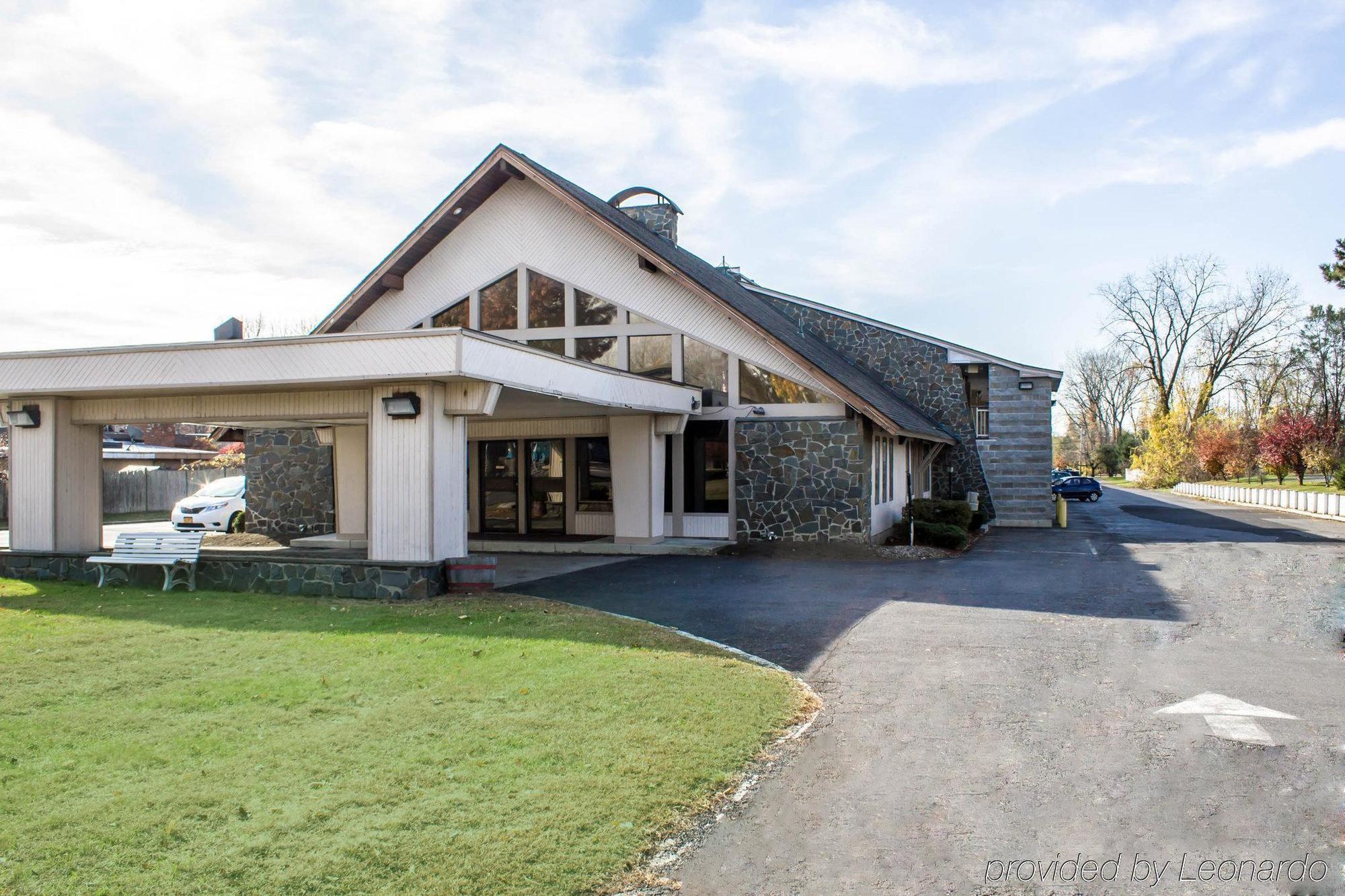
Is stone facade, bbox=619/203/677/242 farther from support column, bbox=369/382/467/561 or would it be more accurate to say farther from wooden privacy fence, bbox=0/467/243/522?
wooden privacy fence, bbox=0/467/243/522

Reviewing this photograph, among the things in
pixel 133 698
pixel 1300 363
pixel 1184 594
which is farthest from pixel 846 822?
pixel 1300 363

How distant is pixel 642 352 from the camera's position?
19.1 meters

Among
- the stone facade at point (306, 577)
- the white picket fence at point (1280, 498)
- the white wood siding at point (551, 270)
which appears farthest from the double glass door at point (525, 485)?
the white picket fence at point (1280, 498)

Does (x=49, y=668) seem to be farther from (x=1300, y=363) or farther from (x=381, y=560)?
(x=1300, y=363)

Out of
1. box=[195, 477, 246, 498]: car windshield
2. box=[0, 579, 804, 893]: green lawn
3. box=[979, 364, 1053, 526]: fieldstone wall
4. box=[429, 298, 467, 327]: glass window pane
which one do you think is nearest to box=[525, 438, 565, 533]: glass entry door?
box=[429, 298, 467, 327]: glass window pane

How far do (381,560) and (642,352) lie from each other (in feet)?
27.6

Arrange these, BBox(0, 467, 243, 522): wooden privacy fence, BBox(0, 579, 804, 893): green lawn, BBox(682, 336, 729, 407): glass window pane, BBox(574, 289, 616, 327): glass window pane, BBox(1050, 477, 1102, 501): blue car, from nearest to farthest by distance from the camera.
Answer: BBox(0, 579, 804, 893): green lawn < BBox(682, 336, 729, 407): glass window pane < BBox(574, 289, 616, 327): glass window pane < BBox(0, 467, 243, 522): wooden privacy fence < BBox(1050, 477, 1102, 501): blue car

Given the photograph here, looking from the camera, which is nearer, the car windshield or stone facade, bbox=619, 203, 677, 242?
the car windshield

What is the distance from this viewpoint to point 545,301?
64.3 feet

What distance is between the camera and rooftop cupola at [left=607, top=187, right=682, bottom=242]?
23781mm

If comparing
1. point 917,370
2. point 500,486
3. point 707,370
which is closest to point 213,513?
point 500,486

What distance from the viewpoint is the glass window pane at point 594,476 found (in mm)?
19766

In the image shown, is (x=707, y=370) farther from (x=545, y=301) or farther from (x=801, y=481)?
(x=545, y=301)

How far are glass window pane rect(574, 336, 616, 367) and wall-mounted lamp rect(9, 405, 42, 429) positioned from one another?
30.0ft
